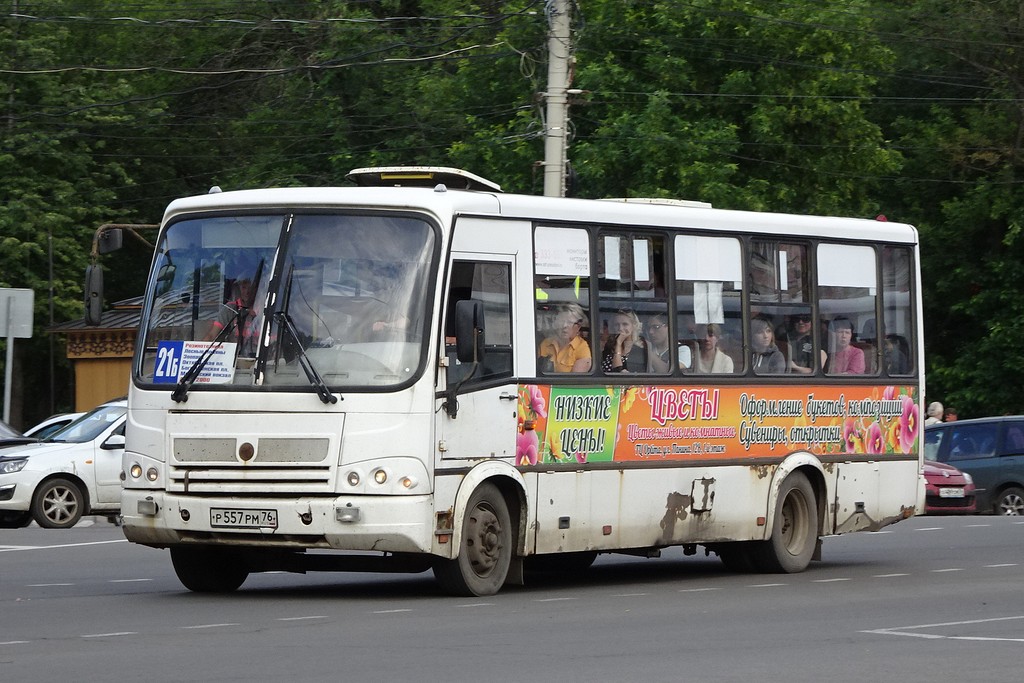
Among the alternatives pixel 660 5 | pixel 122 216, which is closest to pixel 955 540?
pixel 660 5

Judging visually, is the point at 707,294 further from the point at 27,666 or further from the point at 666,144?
the point at 666,144

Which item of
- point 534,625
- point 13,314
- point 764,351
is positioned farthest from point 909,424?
point 13,314

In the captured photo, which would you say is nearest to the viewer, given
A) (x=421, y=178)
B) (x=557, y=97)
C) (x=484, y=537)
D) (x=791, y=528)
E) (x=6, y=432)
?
(x=484, y=537)

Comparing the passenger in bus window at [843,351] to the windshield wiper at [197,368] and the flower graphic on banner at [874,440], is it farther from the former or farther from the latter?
the windshield wiper at [197,368]

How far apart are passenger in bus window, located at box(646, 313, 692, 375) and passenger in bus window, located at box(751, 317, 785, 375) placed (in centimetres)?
100

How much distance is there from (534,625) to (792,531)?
520cm

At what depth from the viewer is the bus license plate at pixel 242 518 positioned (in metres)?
12.3

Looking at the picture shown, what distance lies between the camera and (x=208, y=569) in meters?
13.7

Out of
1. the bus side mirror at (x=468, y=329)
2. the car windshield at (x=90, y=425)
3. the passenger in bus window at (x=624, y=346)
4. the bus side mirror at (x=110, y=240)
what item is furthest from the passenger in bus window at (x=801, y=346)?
the car windshield at (x=90, y=425)

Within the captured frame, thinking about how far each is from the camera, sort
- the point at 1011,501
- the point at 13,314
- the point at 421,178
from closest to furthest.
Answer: the point at 421,178, the point at 13,314, the point at 1011,501

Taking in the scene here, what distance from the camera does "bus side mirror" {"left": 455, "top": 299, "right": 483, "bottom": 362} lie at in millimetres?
12523

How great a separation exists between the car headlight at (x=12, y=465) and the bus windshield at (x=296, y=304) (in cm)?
1100

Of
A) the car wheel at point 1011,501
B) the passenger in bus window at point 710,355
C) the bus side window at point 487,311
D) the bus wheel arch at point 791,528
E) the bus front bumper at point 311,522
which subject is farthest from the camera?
the car wheel at point 1011,501

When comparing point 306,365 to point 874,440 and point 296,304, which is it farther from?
point 874,440
